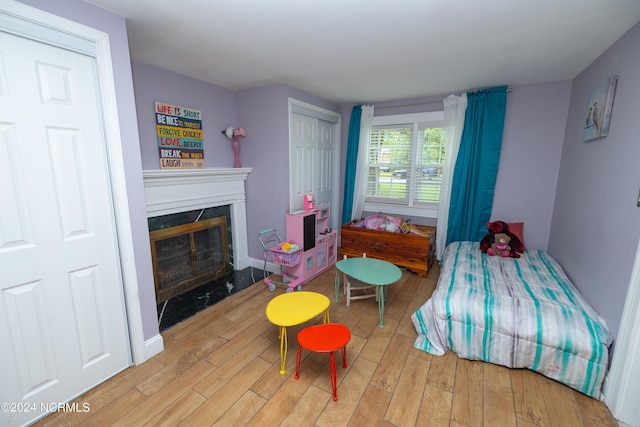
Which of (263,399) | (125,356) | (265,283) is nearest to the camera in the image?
(263,399)

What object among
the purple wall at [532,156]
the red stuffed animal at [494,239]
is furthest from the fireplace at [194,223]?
the purple wall at [532,156]

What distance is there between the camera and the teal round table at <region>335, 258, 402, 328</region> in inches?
93.3

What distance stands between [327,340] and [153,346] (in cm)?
134

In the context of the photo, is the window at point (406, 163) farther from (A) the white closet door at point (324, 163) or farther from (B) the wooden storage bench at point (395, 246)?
(A) the white closet door at point (324, 163)

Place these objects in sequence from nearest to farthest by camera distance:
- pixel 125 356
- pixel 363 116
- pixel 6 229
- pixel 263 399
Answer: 1. pixel 6 229
2. pixel 263 399
3. pixel 125 356
4. pixel 363 116

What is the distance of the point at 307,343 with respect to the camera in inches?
65.0

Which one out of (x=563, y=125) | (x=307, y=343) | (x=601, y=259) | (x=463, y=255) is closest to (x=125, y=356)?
(x=307, y=343)

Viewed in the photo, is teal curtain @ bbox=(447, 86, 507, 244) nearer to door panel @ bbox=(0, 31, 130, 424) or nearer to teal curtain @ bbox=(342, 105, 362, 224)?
teal curtain @ bbox=(342, 105, 362, 224)

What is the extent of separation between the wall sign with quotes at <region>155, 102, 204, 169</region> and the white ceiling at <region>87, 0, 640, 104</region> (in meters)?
0.40

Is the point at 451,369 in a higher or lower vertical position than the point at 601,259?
lower

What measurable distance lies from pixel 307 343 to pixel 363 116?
3280 millimetres

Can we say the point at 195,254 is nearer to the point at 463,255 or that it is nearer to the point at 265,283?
the point at 265,283

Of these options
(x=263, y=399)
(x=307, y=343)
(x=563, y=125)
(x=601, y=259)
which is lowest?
(x=263, y=399)

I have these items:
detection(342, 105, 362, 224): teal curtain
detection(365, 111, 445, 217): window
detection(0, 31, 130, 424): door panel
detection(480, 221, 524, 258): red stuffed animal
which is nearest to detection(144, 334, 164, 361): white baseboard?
detection(0, 31, 130, 424): door panel
